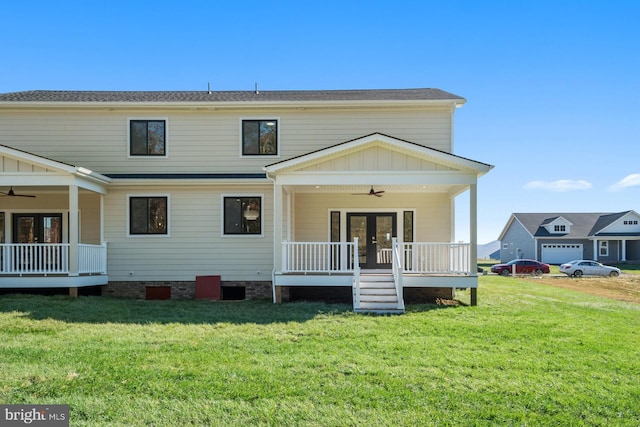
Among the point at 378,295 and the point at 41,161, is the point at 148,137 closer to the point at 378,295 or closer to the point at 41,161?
the point at 41,161

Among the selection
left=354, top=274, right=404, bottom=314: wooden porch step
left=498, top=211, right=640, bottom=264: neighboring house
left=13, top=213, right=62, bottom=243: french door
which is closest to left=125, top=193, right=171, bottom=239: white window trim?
left=13, top=213, right=62, bottom=243: french door

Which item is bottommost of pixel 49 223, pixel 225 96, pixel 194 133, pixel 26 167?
pixel 49 223

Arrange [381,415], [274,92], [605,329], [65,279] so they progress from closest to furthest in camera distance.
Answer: [381,415]
[605,329]
[65,279]
[274,92]

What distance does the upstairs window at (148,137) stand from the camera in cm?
1440

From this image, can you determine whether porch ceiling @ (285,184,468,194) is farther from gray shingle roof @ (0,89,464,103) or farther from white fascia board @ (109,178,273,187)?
gray shingle roof @ (0,89,464,103)

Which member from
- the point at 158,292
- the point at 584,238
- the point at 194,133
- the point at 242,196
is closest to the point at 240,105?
the point at 194,133

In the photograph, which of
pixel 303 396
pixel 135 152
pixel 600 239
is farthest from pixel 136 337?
pixel 600 239

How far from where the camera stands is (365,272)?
43.3 feet

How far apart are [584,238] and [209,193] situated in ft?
133

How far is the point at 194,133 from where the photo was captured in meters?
14.4

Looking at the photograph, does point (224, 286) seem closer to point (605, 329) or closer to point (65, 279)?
point (65, 279)

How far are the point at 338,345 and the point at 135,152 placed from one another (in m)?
10.3

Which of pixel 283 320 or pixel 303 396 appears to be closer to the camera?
pixel 303 396

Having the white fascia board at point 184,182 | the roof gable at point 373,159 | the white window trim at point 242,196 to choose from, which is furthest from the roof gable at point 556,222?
the white fascia board at point 184,182
